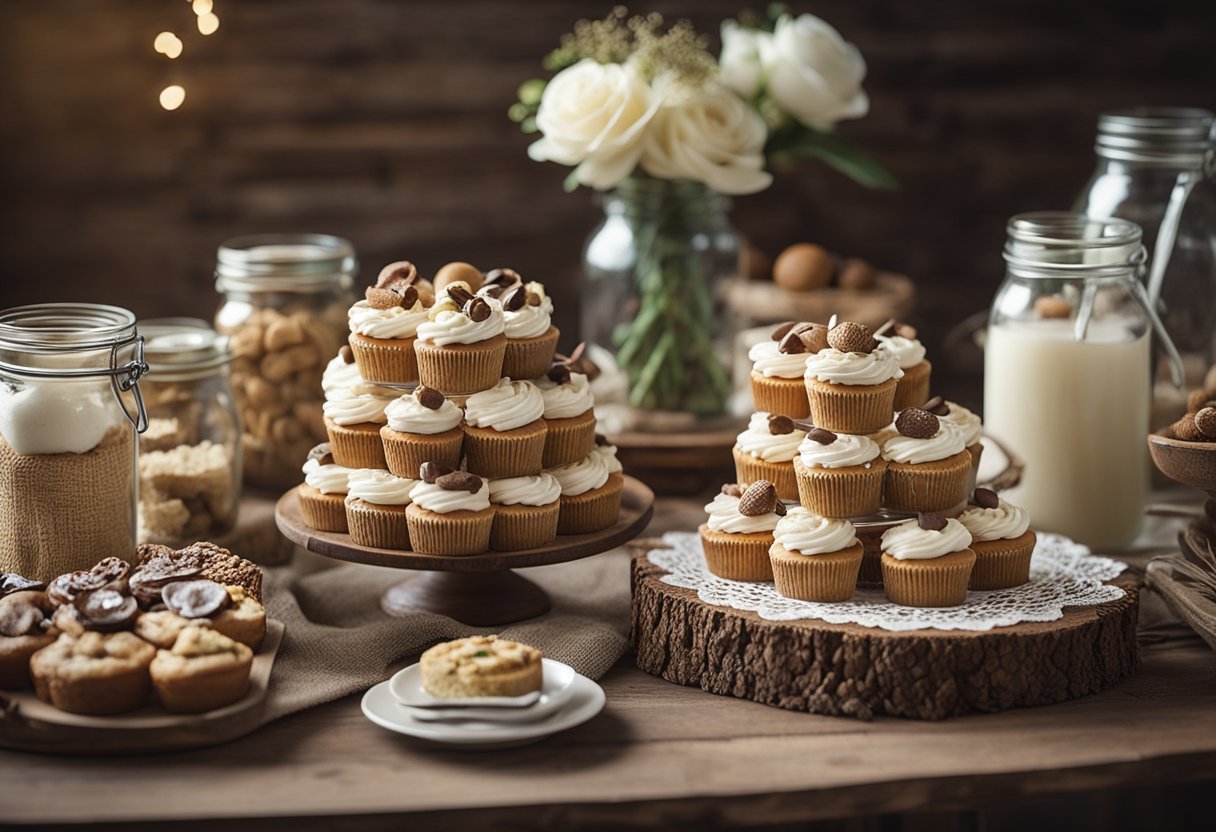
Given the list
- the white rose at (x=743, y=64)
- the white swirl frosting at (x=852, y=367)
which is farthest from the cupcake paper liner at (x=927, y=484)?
the white rose at (x=743, y=64)

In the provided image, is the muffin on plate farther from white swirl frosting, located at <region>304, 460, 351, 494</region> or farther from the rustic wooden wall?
the rustic wooden wall

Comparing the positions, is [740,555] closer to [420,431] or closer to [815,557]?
[815,557]

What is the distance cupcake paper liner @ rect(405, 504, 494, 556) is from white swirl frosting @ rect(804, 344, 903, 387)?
1.50ft

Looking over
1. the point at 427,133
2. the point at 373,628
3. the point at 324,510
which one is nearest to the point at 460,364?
the point at 324,510

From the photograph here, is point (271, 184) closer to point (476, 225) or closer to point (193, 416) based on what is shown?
point (476, 225)

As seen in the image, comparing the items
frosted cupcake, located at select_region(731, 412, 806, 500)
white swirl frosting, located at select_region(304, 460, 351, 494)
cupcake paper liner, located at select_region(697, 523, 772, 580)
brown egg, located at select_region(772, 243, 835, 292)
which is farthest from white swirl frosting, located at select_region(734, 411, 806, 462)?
brown egg, located at select_region(772, 243, 835, 292)

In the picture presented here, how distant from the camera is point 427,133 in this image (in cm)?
349

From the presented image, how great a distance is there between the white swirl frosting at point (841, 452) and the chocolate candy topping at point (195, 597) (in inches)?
29.3

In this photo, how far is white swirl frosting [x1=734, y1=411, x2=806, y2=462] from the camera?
71.6 inches

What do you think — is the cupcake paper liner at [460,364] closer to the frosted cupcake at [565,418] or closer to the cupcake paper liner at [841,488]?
the frosted cupcake at [565,418]

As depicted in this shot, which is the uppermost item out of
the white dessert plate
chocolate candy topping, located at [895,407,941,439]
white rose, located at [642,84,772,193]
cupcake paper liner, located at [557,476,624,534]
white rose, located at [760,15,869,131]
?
white rose, located at [760,15,869,131]

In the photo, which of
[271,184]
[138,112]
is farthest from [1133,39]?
[138,112]

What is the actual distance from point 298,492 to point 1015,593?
97cm

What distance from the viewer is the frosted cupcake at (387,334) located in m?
1.82
